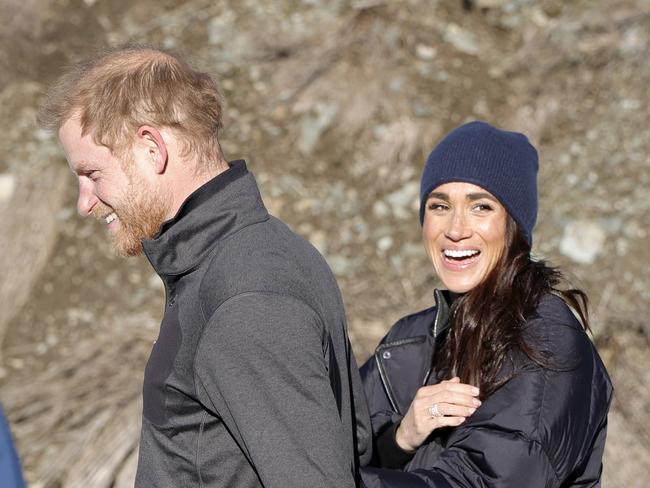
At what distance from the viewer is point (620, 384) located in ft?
14.9

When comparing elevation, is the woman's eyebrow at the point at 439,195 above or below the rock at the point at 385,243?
above

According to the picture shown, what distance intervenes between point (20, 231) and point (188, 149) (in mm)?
4525

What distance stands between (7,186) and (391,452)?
474 centimetres

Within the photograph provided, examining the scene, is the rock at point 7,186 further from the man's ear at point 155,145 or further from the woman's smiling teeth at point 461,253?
the man's ear at point 155,145

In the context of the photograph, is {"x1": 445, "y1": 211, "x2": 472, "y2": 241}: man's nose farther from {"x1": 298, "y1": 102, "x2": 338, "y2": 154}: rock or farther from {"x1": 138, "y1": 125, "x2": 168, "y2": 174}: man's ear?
{"x1": 298, "y1": 102, "x2": 338, "y2": 154}: rock

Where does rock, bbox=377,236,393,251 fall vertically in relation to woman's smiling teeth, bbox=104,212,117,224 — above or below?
below

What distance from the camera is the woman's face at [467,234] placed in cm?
242

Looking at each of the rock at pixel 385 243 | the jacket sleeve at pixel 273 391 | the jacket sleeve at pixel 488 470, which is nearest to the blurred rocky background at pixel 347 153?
the rock at pixel 385 243

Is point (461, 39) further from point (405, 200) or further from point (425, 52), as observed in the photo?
point (405, 200)

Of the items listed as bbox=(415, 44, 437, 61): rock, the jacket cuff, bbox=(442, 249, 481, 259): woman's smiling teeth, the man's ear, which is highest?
the man's ear

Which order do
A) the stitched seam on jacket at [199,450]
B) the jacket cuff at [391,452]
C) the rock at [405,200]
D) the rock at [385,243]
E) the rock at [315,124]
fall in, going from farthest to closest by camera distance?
the rock at [315,124] → the rock at [405,200] → the rock at [385,243] → the jacket cuff at [391,452] → the stitched seam on jacket at [199,450]

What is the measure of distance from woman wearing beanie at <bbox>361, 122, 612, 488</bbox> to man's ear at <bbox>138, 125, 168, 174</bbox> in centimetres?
78

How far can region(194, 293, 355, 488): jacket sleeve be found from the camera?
163 cm

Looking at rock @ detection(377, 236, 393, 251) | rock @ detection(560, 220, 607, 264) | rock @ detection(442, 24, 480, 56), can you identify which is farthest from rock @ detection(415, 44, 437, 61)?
rock @ detection(560, 220, 607, 264)
